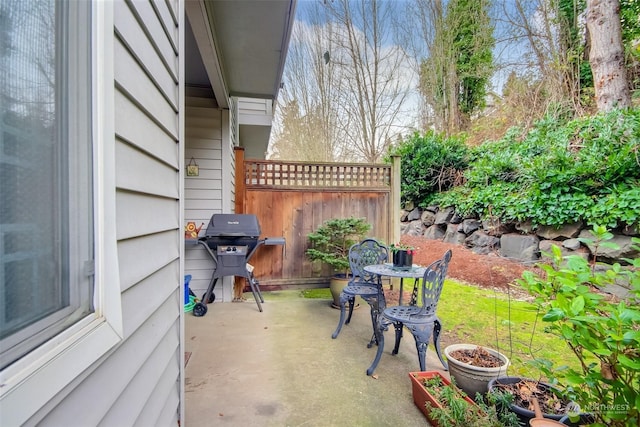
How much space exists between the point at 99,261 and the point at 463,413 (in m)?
1.72

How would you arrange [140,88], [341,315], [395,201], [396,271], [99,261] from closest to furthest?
1. [99,261]
2. [140,88]
3. [396,271]
4. [341,315]
5. [395,201]

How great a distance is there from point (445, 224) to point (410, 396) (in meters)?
4.91

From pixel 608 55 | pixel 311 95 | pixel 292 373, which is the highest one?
pixel 311 95

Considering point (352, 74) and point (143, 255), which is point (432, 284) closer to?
point (143, 255)

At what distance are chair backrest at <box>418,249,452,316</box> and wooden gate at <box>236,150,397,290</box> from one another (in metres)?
2.37

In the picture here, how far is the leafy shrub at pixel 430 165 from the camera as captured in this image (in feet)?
20.8

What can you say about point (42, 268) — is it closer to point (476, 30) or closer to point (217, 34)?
point (217, 34)

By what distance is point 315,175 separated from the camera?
14.8 ft

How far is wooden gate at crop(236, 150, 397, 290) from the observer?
4.36 metres

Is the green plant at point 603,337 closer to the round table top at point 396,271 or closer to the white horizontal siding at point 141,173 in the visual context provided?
the round table top at point 396,271

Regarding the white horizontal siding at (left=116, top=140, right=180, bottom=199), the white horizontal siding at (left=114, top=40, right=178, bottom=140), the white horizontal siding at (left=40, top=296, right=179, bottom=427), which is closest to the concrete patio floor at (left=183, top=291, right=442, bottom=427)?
the white horizontal siding at (left=40, top=296, right=179, bottom=427)

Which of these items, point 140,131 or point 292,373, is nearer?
point 140,131

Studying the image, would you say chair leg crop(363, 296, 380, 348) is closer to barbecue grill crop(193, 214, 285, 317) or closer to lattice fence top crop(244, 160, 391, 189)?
barbecue grill crop(193, 214, 285, 317)

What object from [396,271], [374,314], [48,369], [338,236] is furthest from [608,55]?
[48,369]
